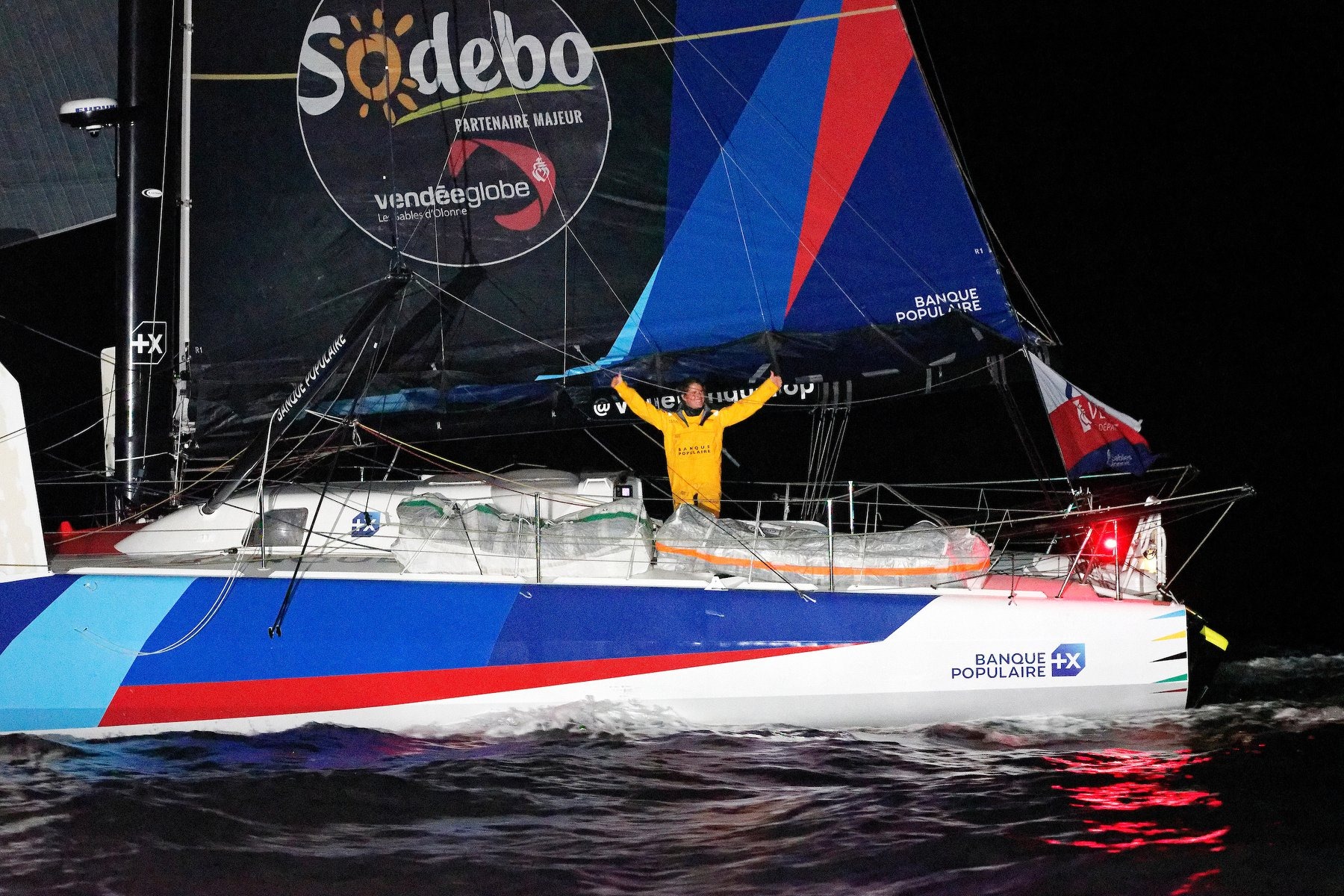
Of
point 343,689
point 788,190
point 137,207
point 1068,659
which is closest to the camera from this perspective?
point 1068,659

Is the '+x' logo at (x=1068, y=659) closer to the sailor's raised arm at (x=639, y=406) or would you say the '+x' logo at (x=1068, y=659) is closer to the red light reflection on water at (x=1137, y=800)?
the red light reflection on water at (x=1137, y=800)

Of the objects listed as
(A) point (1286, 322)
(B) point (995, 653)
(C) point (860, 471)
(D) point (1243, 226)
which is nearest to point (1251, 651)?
(B) point (995, 653)

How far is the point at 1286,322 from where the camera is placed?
17500mm

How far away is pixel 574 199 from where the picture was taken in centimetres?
725

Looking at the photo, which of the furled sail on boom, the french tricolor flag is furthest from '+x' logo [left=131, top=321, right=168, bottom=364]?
the french tricolor flag

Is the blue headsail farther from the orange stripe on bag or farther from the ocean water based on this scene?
the ocean water

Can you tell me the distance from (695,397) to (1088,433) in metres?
2.16

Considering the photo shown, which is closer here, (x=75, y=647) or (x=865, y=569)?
(x=75, y=647)

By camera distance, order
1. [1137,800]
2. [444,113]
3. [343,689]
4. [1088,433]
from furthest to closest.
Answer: [444,113], [1088,433], [343,689], [1137,800]

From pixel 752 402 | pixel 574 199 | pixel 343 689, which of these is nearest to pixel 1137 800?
pixel 752 402

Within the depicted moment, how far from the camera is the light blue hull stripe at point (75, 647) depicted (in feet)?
19.6

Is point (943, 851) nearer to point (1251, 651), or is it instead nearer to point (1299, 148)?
point (1251, 651)

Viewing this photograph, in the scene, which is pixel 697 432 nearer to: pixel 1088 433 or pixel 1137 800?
pixel 1088 433

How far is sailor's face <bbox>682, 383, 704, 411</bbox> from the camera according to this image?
695 cm
